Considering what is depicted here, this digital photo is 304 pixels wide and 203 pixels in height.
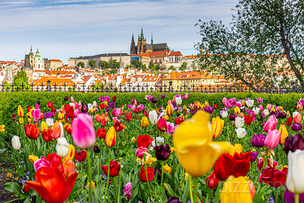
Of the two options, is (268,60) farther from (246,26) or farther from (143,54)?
(143,54)

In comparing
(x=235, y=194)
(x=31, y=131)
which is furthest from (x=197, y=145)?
Answer: (x=31, y=131)

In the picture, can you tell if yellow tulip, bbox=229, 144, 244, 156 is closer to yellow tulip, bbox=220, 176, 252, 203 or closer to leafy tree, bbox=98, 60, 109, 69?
yellow tulip, bbox=220, 176, 252, 203

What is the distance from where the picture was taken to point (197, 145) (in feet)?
1.81

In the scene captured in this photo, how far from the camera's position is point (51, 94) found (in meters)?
8.07

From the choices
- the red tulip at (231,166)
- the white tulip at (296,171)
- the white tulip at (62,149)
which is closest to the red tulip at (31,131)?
the white tulip at (62,149)

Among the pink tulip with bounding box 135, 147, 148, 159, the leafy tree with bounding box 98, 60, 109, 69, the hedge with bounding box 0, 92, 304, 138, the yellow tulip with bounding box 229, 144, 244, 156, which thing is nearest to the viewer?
the yellow tulip with bounding box 229, 144, 244, 156

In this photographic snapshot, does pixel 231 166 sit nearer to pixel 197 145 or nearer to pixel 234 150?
pixel 197 145

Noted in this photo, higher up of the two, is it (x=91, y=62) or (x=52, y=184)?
(x=91, y=62)

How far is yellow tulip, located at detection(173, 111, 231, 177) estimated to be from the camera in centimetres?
54

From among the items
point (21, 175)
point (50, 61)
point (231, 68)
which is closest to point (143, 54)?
point (50, 61)

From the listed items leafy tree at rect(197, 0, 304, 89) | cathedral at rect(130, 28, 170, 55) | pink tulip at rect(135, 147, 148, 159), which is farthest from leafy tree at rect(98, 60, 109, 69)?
pink tulip at rect(135, 147, 148, 159)

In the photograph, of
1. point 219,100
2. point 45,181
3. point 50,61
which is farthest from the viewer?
point 50,61

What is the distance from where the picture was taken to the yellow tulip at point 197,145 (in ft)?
1.76

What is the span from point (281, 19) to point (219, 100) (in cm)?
519
